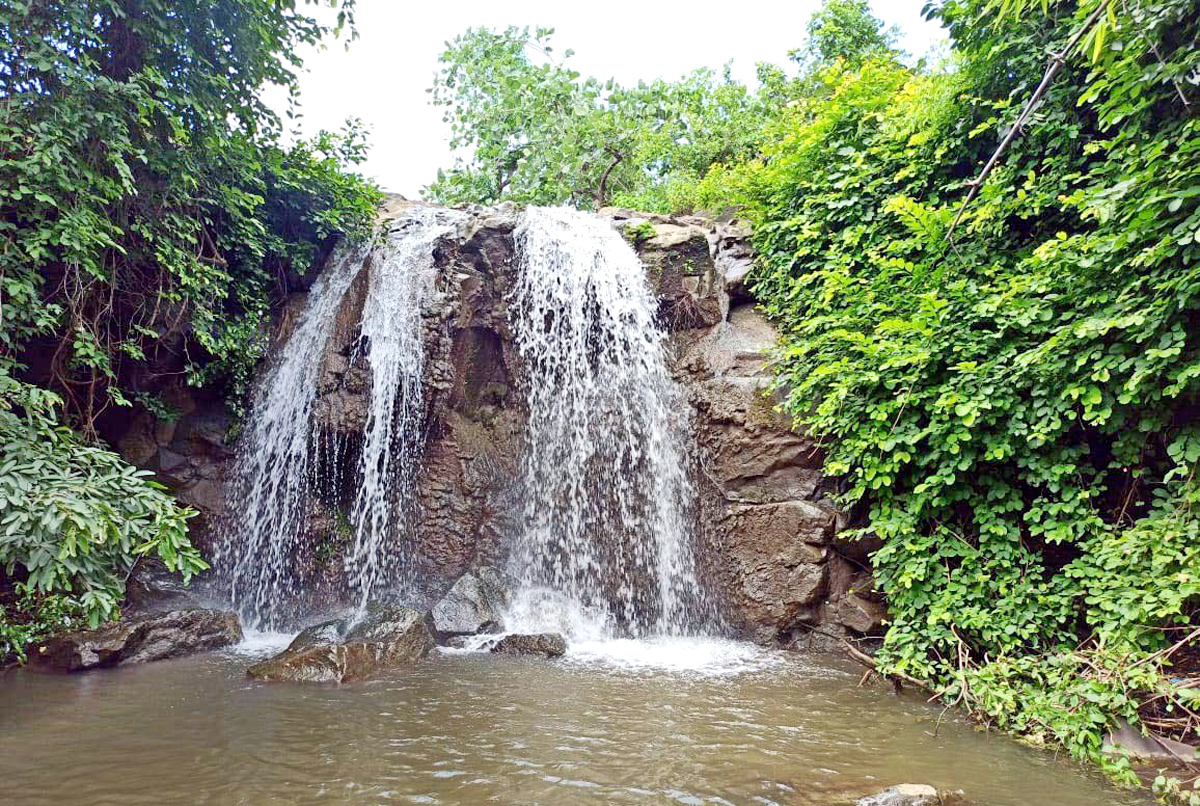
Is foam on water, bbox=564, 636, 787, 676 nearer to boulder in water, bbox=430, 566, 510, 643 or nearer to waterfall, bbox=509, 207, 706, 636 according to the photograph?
waterfall, bbox=509, 207, 706, 636

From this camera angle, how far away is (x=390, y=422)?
28.0 feet

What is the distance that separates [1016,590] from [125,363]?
10105mm

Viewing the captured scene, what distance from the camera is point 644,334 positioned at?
9008 mm

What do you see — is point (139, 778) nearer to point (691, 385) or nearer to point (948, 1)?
point (691, 385)

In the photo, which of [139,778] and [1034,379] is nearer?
[139,778]

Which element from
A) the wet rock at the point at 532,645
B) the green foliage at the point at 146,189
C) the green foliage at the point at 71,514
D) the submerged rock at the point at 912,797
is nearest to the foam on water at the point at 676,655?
the wet rock at the point at 532,645

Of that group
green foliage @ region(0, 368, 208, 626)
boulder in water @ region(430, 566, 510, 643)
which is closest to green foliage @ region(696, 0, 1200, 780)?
boulder in water @ region(430, 566, 510, 643)

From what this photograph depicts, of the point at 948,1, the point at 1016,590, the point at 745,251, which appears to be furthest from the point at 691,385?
the point at 948,1

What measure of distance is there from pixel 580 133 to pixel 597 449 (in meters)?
10.7

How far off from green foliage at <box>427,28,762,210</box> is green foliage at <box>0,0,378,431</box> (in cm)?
741

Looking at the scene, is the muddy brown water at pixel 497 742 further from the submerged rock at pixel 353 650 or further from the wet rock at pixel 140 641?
the wet rock at pixel 140 641

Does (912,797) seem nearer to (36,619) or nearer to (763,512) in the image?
(763,512)

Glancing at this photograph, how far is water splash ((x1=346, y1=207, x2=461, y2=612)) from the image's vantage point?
26.9 feet

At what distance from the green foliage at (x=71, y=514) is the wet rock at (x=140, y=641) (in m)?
1.72
